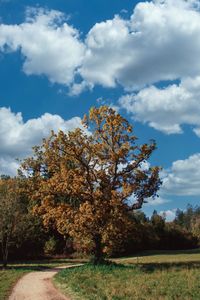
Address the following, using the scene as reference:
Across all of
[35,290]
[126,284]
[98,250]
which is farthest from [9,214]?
[126,284]

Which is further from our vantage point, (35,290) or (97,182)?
(97,182)

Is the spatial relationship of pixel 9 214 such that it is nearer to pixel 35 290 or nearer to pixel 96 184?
pixel 96 184

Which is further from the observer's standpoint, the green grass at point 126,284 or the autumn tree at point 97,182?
the autumn tree at point 97,182

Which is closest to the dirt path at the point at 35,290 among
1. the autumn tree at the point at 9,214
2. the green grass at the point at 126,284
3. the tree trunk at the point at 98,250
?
the green grass at the point at 126,284

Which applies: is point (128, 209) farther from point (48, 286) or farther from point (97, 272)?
point (48, 286)

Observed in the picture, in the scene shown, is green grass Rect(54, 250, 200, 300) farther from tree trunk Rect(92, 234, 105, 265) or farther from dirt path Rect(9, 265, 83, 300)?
tree trunk Rect(92, 234, 105, 265)

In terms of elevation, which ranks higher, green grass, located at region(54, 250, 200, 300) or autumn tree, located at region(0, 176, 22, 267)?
autumn tree, located at region(0, 176, 22, 267)

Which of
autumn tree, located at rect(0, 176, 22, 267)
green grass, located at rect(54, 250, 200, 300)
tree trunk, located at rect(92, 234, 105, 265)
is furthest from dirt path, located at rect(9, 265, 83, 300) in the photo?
autumn tree, located at rect(0, 176, 22, 267)

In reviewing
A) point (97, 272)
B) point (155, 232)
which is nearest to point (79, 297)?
point (97, 272)

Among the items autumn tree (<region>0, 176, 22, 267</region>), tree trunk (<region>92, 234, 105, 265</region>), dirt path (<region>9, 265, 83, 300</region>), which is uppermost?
autumn tree (<region>0, 176, 22, 267</region>)

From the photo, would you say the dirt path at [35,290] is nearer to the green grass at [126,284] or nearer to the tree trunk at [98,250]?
the green grass at [126,284]

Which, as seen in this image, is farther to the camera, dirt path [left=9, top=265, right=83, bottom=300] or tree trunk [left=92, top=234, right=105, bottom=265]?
tree trunk [left=92, top=234, right=105, bottom=265]

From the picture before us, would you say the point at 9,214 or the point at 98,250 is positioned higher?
the point at 9,214

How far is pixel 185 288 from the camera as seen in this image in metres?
23.6
